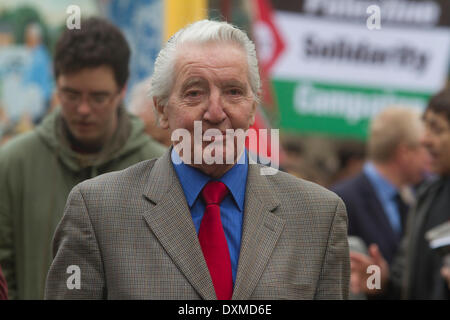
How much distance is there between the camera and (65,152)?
152 inches

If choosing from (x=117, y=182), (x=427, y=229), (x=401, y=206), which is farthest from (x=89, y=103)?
(x=401, y=206)

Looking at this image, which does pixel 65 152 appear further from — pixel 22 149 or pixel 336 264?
pixel 336 264

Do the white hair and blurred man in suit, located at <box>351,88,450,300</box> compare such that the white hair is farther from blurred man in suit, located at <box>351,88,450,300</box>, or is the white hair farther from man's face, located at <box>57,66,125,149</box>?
blurred man in suit, located at <box>351,88,450,300</box>

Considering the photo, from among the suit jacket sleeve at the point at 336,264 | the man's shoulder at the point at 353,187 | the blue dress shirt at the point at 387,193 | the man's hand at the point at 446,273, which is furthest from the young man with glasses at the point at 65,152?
the blue dress shirt at the point at 387,193

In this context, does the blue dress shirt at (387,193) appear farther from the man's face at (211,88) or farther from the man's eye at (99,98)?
the man's face at (211,88)

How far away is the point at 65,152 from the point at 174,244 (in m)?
1.43

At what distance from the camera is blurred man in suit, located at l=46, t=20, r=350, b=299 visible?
257cm

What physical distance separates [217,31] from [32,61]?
12.2 ft

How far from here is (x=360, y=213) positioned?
5.74m

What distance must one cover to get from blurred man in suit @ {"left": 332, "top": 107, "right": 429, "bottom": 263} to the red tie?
313cm

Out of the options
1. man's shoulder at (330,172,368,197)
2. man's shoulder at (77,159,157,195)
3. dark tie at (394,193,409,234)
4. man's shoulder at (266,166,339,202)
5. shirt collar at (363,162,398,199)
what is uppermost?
man's shoulder at (77,159,157,195)

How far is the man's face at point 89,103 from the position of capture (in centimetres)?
386

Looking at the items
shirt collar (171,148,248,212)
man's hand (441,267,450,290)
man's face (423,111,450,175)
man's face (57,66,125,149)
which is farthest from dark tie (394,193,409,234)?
shirt collar (171,148,248,212)
